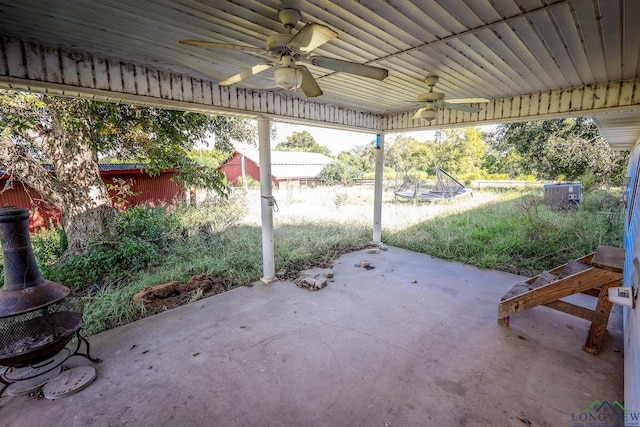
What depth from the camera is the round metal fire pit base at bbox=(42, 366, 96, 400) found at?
2146 mm

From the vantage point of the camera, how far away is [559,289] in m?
2.70

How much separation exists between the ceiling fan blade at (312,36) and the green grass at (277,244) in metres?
3.46

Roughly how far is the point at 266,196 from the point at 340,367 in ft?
8.33

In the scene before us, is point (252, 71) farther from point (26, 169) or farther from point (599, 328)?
point (26, 169)

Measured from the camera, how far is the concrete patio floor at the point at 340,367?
1.98 m

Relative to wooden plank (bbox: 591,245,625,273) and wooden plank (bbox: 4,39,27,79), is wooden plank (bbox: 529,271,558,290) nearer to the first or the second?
wooden plank (bbox: 591,245,625,273)

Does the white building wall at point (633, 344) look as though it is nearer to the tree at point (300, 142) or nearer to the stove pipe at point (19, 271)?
the stove pipe at point (19, 271)

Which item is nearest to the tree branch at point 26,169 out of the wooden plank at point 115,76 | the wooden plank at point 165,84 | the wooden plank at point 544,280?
the wooden plank at point 115,76

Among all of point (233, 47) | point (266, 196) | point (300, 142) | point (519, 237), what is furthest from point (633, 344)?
point (300, 142)

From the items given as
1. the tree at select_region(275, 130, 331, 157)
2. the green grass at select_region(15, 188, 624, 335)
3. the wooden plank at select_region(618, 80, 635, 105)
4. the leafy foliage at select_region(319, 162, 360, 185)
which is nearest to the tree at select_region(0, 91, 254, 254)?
the green grass at select_region(15, 188, 624, 335)

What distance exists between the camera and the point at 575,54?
104 inches

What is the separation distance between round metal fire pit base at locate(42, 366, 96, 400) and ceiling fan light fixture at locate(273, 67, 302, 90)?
112 inches

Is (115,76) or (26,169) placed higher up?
(115,76)

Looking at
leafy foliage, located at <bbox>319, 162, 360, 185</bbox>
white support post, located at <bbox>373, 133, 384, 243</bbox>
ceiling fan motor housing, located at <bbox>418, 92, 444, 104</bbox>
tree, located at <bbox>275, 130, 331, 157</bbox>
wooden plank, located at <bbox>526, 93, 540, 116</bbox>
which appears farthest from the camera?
tree, located at <bbox>275, 130, 331, 157</bbox>
